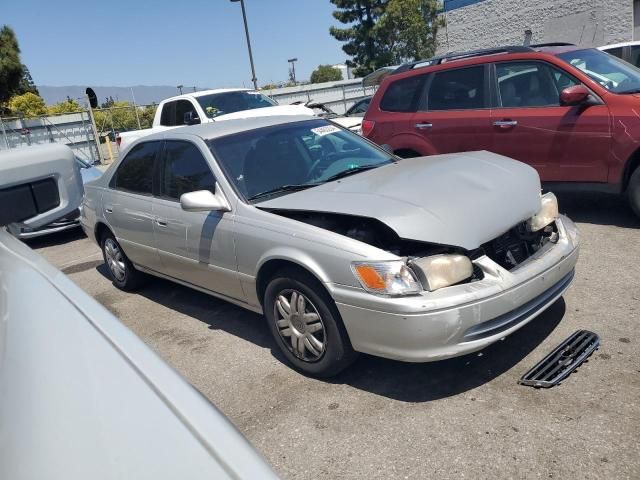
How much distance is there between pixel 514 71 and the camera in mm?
5980

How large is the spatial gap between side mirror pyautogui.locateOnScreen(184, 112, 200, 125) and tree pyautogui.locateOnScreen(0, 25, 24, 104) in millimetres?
17235

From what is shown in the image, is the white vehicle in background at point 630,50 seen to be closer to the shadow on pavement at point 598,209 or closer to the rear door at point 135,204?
the shadow on pavement at point 598,209

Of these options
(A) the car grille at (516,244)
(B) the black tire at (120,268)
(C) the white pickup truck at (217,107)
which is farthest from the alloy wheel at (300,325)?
(C) the white pickup truck at (217,107)

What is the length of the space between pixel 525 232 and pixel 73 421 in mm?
2927

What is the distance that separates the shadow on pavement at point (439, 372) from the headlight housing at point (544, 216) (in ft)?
2.18

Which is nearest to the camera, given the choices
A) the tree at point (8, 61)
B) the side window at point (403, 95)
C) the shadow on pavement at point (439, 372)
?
the shadow on pavement at point (439, 372)

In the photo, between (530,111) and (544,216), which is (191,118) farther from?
(544,216)

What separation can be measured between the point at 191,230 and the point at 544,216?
245cm

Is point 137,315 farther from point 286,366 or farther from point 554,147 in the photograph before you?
point 554,147

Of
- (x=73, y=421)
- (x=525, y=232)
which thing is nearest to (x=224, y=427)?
(x=73, y=421)

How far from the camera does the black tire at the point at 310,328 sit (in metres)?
3.17

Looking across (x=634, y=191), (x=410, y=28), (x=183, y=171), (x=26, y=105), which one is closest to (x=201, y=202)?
(x=183, y=171)

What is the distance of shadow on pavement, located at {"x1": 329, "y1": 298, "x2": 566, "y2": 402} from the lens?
3.13 meters

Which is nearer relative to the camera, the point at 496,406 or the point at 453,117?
the point at 496,406
